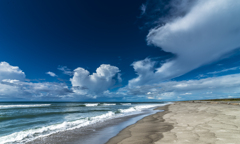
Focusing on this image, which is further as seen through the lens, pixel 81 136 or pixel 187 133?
pixel 81 136

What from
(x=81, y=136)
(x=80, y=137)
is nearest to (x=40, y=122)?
(x=81, y=136)

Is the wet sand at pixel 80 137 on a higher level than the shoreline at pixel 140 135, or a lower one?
lower

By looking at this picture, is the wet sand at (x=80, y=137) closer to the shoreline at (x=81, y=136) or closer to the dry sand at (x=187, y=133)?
the shoreline at (x=81, y=136)

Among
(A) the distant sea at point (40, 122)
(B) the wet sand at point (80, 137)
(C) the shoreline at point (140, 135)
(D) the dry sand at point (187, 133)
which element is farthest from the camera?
(A) the distant sea at point (40, 122)

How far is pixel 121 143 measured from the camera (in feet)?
18.6

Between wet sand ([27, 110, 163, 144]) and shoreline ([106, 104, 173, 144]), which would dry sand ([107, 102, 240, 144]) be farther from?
wet sand ([27, 110, 163, 144])

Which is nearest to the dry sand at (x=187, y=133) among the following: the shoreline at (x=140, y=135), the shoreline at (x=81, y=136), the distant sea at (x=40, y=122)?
the shoreline at (x=140, y=135)

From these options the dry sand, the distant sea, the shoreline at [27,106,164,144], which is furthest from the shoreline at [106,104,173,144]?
the distant sea

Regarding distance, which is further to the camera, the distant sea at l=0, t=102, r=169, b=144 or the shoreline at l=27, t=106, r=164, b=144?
the distant sea at l=0, t=102, r=169, b=144

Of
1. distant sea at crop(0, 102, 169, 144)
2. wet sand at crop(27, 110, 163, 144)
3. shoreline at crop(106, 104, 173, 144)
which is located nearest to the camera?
shoreline at crop(106, 104, 173, 144)

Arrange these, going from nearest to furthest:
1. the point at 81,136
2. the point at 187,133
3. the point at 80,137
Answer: the point at 187,133, the point at 80,137, the point at 81,136

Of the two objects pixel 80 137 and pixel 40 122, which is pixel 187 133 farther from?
pixel 40 122

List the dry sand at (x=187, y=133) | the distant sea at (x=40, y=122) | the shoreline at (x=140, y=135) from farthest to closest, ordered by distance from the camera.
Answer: the distant sea at (x=40, y=122)
the shoreline at (x=140, y=135)
the dry sand at (x=187, y=133)

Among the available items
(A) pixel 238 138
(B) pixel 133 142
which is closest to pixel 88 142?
(B) pixel 133 142
